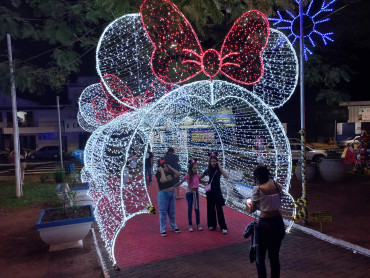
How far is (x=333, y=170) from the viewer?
443 inches

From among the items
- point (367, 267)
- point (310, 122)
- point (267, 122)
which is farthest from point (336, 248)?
point (310, 122)

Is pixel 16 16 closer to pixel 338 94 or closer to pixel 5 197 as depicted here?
pixel 5 197

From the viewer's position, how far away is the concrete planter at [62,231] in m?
5.66

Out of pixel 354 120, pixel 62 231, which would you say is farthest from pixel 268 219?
pixel 354 120

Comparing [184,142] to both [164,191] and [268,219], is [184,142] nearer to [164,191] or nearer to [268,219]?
[164,191]

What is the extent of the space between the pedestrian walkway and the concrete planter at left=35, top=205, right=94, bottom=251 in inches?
21.5

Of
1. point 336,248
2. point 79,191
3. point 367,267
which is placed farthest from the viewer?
point 79,191

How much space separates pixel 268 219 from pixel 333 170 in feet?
27.8

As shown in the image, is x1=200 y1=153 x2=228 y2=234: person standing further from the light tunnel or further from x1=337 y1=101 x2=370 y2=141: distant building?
x1=337 y1=101 x2=370 y2=141: distant building

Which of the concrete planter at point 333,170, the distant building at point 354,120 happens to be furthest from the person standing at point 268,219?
the distant building at point 354,120

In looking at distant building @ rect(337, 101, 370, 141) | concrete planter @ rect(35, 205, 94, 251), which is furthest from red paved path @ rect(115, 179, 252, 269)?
distant building @ rect(337, 101, 370, 141)

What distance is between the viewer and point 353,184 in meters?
11.0

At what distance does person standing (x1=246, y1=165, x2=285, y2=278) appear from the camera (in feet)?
12.7

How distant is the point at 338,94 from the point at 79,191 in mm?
13227
